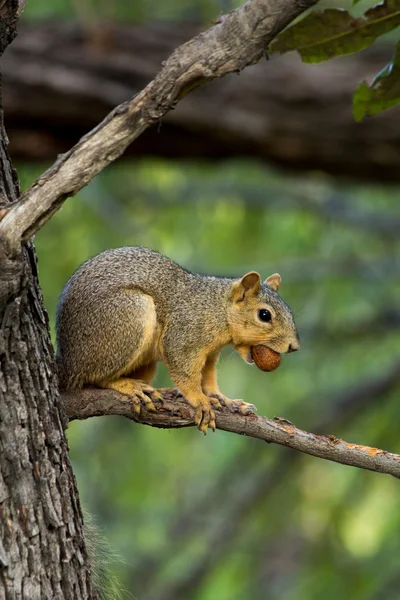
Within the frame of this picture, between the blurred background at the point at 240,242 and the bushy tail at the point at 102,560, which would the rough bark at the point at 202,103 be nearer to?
the blurred background at the point at 240,242

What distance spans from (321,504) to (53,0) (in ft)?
13.3

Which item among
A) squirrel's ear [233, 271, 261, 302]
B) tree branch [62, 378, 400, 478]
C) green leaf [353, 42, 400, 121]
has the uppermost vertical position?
green leaf [353, 42, 400, 121]

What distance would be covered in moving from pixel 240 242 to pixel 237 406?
11.9ft

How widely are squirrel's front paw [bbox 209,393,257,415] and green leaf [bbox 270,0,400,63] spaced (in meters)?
0.84

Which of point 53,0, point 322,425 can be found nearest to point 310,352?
point 322,425

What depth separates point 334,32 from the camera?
1.94 metres

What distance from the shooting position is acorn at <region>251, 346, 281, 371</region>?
277 centimetres

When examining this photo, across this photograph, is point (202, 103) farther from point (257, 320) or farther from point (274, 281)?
point (257, 320)

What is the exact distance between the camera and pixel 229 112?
444 cm

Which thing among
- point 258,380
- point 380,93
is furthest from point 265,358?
point 258,380

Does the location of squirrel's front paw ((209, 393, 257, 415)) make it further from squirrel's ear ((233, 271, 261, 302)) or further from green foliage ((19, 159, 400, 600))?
green foliage ((19, 159, 400, 600))

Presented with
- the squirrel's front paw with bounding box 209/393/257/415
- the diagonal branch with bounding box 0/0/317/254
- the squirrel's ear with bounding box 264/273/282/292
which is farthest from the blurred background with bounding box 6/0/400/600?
the diagonal branch with bounding box 0/0/317/254

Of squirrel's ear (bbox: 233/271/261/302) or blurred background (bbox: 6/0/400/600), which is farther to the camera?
blurred background (bbox: 6/0/400/600)

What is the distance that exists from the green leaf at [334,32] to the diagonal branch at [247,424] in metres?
0.80
